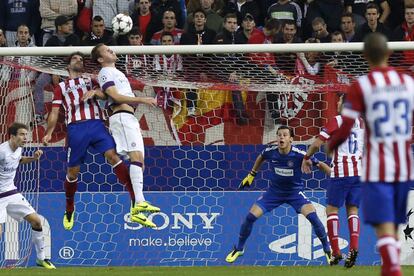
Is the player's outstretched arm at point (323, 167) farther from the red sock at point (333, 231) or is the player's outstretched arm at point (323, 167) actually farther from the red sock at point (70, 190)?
the red sock at point (70, 190)

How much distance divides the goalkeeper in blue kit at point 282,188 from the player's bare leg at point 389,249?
22.9ft

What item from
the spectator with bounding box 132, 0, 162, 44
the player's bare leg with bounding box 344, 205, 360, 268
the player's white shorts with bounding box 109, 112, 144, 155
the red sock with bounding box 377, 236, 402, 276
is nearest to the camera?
the red sock with bounding box 377, 236, 402, 276

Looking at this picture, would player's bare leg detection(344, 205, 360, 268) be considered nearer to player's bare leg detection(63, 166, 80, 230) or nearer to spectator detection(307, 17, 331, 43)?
player's bare leg detection(63, 166, 80, 230)

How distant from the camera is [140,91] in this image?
15.4 meters

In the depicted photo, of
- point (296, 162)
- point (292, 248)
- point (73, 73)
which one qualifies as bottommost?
point (292, 248)

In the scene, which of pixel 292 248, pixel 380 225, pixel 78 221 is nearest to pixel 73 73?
pixel 78 221

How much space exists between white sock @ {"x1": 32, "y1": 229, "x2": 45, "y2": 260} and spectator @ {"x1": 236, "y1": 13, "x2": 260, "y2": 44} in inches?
166

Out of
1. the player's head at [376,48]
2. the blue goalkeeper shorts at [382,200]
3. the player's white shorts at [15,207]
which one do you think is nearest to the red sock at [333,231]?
the player's white shorts at [15,207]

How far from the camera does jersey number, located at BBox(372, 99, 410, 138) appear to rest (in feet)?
24.6

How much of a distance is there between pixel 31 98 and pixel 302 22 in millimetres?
4540

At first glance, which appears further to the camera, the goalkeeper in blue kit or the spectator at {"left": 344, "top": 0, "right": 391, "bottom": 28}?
the spectator at {"left": 344, "top": 0, "right": 391, "bottom": 28}

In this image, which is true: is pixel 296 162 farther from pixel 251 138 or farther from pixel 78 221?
pixel 78 221

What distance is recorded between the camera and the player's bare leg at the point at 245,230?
1464 cm

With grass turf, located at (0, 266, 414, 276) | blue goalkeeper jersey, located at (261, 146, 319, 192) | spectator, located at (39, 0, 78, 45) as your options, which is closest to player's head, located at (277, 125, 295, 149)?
blue goalkeeper jersey, located at (261, 146, 319, 192)
